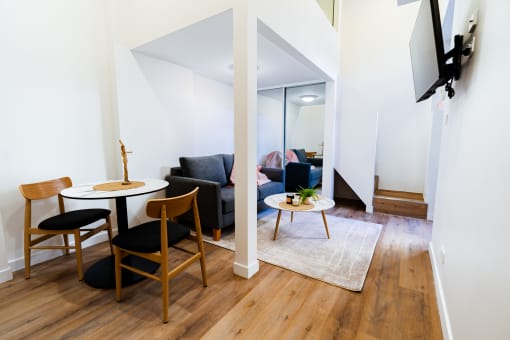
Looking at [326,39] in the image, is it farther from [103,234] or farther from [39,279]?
[39,279]

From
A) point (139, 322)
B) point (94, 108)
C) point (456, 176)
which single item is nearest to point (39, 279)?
point (139, 322)

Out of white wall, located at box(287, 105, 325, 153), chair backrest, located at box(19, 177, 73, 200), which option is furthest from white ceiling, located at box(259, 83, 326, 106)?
chair backrest, located at box(19, 177, 73, 200)

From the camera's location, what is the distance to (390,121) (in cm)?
401

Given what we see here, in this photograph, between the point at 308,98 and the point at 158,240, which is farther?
the point at 308,98

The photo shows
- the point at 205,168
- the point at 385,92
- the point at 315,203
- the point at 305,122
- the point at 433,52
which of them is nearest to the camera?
the point at 433,52

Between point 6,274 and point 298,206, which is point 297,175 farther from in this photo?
point 6,274

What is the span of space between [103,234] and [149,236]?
57.1 inches

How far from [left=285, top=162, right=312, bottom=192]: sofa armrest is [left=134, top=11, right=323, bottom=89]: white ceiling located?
157 centimetres

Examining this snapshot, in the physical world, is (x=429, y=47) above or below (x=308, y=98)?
below

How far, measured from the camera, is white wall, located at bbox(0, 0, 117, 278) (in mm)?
1930

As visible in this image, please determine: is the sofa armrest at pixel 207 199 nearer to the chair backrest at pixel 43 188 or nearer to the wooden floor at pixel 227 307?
the wooden floor at pixel 227 307

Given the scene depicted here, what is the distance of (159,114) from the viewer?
2969mm

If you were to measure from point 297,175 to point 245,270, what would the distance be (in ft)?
9.04

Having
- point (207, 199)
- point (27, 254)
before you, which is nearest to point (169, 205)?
point (207, 199)
